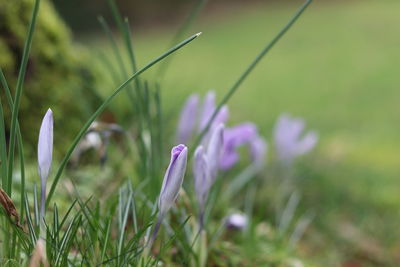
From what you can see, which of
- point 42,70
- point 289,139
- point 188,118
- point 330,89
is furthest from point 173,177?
point 330,89

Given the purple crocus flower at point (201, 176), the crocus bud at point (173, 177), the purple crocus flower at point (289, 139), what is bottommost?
the purple crocus flower at point (289, 139)

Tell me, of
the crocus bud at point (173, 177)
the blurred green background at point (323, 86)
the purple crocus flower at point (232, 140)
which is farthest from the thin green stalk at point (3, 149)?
the blurred green background at point (323, 86)

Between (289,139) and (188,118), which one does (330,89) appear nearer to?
(289,139)

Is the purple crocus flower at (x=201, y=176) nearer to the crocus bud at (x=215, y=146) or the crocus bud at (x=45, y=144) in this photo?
the crocus bud at (x=215, y=146)

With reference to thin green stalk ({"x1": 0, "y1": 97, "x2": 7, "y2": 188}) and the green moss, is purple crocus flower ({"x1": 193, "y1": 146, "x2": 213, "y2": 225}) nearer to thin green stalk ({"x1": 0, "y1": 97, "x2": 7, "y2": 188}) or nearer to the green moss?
thin green stalk ({"x1": 0, "y1": 97, "x2": 7, "y2": 188})

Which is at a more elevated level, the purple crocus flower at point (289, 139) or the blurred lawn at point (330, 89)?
the purple crocus flower at point (289, 139)

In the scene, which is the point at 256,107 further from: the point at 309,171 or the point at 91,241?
the point at 91,241

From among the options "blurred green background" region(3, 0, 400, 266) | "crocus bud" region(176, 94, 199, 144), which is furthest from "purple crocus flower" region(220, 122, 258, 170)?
"blurred green background" region(3, 0, 400, 266)
